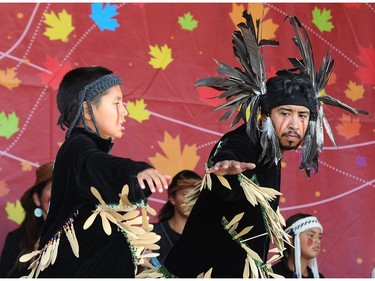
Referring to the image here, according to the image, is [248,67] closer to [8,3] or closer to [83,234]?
[83,234]

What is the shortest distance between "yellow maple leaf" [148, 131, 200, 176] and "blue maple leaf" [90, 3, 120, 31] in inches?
31.4

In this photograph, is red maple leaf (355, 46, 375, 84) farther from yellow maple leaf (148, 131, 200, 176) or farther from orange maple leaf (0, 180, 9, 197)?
orange maple leaf (0, 180, 9, 197)

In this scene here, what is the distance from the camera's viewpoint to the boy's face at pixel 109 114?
143 inches

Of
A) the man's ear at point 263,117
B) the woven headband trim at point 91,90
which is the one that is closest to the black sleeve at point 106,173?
the woven headband trim at point 91,90

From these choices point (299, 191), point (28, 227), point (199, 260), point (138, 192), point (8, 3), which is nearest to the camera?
point (138, 192)

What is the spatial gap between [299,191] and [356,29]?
1218mm

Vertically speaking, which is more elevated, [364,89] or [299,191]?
[364,89]

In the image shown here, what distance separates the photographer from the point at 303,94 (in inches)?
159

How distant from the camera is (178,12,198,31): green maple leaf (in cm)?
579

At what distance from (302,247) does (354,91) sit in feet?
3.98

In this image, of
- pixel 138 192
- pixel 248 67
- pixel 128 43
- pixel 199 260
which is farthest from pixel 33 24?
pixel 138 192

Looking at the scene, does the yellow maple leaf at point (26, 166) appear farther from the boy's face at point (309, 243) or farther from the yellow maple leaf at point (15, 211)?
the boy's face at point (309, 243)

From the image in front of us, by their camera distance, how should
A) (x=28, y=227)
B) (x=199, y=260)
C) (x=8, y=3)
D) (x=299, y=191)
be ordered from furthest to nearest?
(x=299, y=191), (x=8, y=3), (x=28, y=227), (x=199, y=260)

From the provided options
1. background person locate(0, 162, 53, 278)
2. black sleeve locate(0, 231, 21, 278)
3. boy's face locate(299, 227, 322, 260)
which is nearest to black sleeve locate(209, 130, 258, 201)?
background person locate(0, 162, 53, 278)
